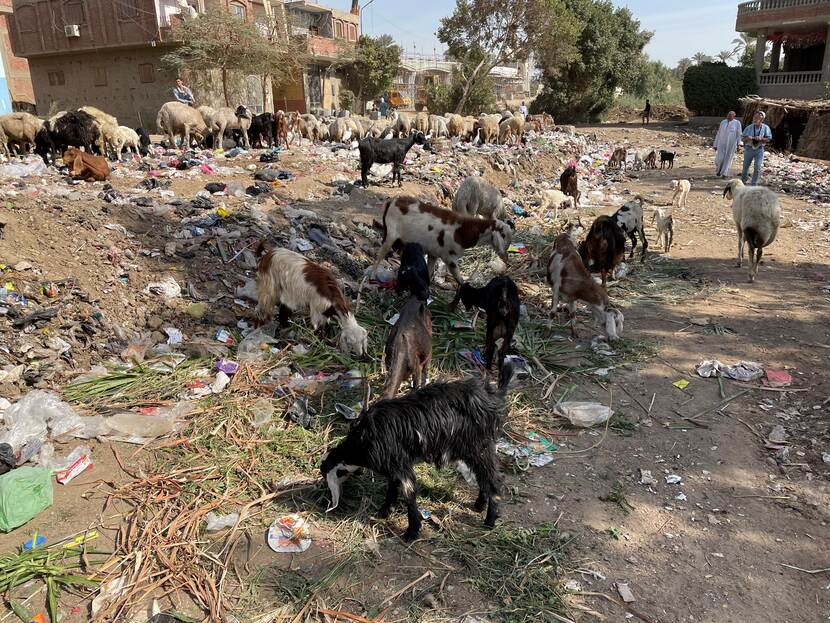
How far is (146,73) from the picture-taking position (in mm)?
26641

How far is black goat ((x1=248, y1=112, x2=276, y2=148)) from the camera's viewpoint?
16219 millimetres

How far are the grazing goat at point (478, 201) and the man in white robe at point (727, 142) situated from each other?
8.96 meters

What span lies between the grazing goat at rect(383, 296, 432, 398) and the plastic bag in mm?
1302

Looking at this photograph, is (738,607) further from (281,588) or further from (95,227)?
(95,227)

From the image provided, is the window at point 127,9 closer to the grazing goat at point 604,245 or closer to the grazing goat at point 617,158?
the grazing goat at point 617,158

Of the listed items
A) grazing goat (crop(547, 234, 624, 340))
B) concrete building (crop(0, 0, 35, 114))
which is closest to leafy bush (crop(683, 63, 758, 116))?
grazing goat (crop(547, 234, 624, 340))

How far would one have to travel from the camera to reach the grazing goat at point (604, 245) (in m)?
7.70

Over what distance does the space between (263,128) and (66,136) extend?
16.6ft

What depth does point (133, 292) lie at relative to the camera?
22.1 feet

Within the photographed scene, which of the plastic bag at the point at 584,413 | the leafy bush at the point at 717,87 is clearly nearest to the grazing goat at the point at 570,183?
the plastic bag at the point at 584,413

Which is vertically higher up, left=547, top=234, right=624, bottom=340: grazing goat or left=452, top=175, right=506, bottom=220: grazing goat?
left=452, top=175, right=506, bottom=220: grazing goat

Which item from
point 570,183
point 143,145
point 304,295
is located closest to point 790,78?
point 570,183

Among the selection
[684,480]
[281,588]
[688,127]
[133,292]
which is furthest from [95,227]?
[688,127]

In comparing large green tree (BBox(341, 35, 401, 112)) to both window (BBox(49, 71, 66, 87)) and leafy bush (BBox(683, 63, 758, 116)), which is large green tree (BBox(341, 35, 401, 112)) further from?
leafy bush (BBox(683, 63, 758, 116))
